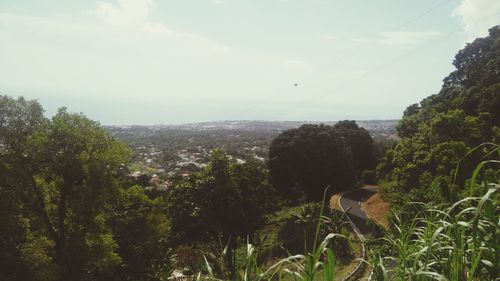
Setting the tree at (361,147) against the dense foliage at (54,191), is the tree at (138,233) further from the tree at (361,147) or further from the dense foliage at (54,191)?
the tree at (361,147)

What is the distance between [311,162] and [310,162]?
98 mm

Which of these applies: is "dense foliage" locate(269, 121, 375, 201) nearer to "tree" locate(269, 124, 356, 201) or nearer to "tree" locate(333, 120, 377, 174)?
"tree" locate(269, 124, 356, 201)

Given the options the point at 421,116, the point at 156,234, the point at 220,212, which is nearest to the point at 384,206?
the point at 421,116

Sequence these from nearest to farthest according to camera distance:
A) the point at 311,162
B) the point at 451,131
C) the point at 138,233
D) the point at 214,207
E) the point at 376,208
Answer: the point at 138,233 → the point at 214,207 → the point at 451,131 → the point at 376,208 → the point at 311,162

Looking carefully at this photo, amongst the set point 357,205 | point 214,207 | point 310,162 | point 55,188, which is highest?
point 55,188

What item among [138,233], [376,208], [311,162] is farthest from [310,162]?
[138,233]

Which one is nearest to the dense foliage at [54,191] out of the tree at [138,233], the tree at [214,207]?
the tree at [138,233]

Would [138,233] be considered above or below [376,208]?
above

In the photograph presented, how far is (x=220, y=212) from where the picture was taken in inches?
861

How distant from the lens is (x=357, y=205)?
39.2 m

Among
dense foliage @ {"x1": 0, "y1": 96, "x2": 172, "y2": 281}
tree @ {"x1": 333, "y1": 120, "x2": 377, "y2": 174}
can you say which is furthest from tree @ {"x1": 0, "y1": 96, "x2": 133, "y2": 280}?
tree @ {"x1": 333, "y1": 120, "x2": 377, "y2": 174}

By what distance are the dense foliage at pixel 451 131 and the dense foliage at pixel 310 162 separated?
4.19 metres

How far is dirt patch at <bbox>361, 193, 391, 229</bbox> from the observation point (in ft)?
107

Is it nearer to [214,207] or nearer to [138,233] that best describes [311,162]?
[214,207]
